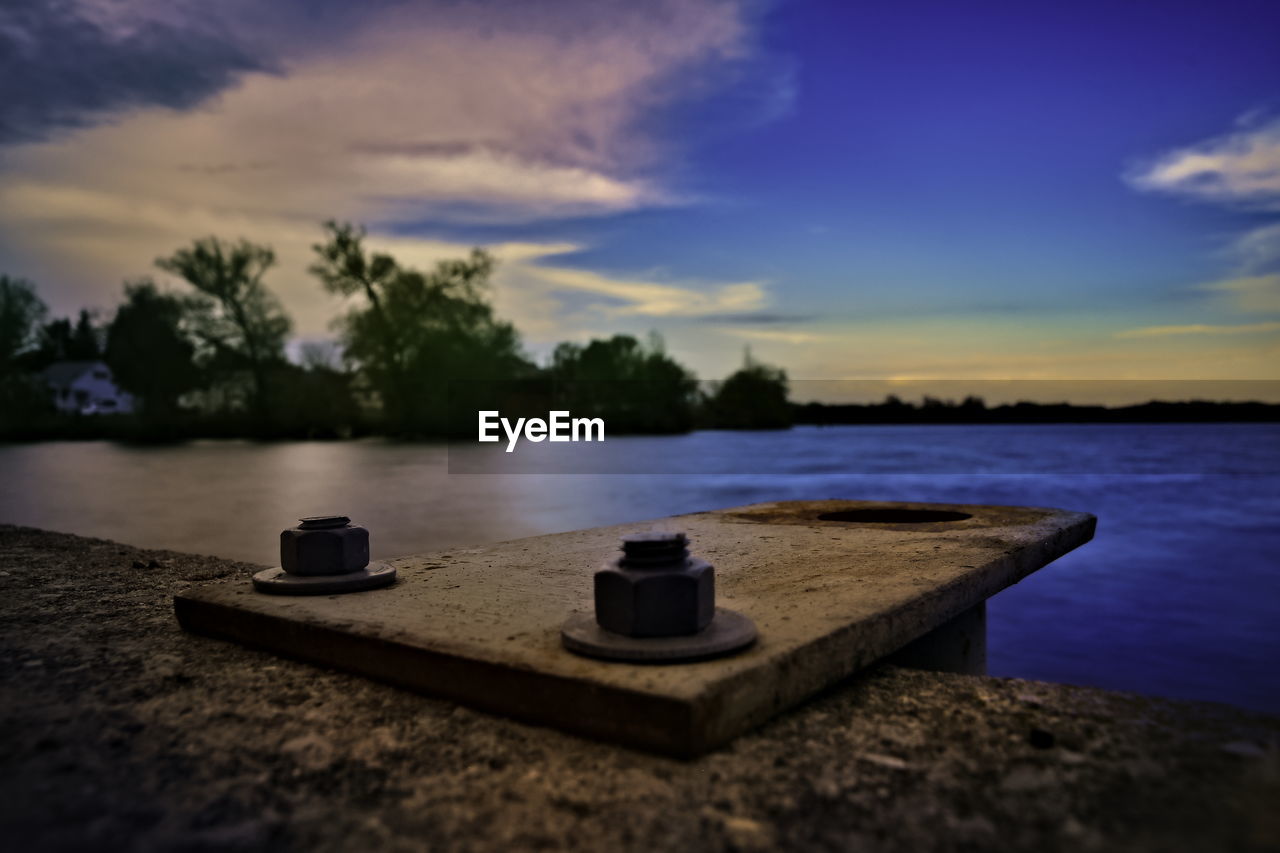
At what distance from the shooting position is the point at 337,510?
59.5 ft

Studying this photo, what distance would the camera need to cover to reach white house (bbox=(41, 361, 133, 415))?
62938 mm

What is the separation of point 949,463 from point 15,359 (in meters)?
50.9

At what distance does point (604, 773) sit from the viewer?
1.55m

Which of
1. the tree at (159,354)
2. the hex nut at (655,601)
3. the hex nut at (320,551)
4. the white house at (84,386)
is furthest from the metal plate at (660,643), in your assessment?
the white house at (84,386)

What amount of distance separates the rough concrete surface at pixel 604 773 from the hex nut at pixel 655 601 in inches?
11.8

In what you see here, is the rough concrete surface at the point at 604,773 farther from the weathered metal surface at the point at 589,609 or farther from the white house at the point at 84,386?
the white house at the point at 84,386

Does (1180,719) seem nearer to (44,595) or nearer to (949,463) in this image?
(44,595)

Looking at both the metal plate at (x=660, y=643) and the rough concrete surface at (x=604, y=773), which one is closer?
the rough concrete surface at (x=604, y=773)

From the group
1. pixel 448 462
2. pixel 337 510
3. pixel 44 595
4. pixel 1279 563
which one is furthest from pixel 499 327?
pixel 44 595

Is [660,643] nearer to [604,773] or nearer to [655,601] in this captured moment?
[655,601]

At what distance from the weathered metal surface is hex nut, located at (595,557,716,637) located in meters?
0.13

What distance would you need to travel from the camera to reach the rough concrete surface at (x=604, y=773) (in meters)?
1.33

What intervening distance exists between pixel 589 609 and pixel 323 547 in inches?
41.0

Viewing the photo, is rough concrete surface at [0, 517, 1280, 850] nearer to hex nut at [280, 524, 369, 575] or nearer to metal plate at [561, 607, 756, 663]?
metal plate at [561, 607, 756, 663]
